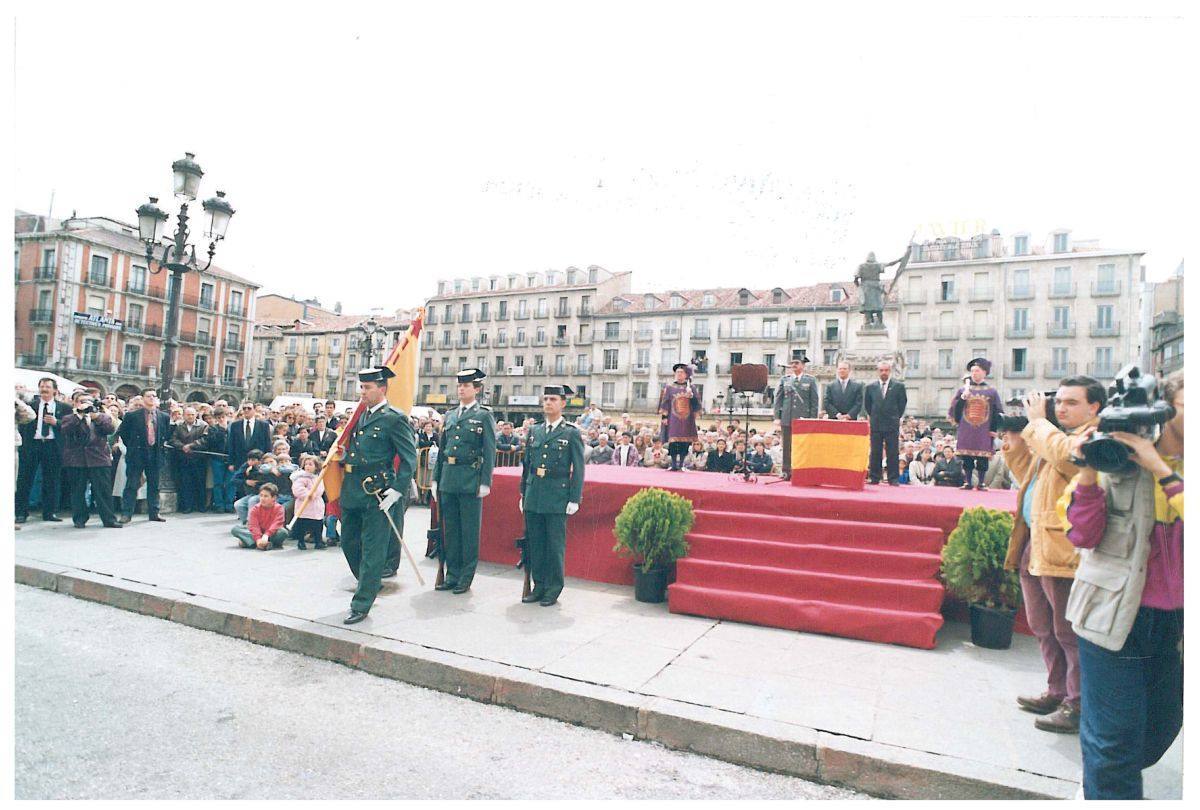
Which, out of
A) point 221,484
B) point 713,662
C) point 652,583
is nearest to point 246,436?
point 221,484

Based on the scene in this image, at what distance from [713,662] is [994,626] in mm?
2180

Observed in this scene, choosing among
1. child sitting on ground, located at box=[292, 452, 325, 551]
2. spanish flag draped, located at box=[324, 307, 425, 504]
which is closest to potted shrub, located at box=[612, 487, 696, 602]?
spanish flag draped, located at box=[324, 307, 425, 504]

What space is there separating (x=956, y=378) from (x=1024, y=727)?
31.7m

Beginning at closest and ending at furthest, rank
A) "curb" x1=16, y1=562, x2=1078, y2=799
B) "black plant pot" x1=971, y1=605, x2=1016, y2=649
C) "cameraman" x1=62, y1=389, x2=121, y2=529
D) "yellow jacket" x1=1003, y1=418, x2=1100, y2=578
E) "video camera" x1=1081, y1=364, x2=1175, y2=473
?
"video camera" x1=1081, y1=364, x2=1175, y2=473 → "curb" x1=16, y1=562, x2=1078, y2=799 → "yellow jacket" x1=1003, y1=418, x2=1100, y2=578 → "black plant pot" x1=971, y1=605, x2=1016, y2=649 → "cameraman" x1=62, y1=389, x2=121, y2=529

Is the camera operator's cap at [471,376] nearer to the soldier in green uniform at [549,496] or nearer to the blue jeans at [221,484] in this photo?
the soldier in green uniform at [549,496]

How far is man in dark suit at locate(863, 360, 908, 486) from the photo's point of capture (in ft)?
29.6

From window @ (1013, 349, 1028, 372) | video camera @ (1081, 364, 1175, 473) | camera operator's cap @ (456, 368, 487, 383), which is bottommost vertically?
video camera @ (1081, 364, 1175, 473)

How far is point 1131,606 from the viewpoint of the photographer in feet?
7.83

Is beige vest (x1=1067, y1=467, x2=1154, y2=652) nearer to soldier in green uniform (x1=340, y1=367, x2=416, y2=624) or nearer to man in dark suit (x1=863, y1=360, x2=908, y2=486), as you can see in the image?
soldier in green uniform (x1=340, y1=367, x2=416, y2=624)

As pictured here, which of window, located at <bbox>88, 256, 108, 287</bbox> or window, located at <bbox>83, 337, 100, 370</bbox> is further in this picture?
window, located at <bbox>83, 337, 100, 370</bbox>

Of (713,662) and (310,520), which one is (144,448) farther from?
(713,662)

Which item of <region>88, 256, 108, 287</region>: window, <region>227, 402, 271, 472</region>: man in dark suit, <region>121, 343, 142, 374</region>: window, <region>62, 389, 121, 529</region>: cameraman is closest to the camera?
<region>88, 256, 108, 287</region>: window

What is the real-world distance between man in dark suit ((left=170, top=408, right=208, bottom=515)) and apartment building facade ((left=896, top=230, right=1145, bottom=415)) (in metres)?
11.5

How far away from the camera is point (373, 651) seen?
478cm
